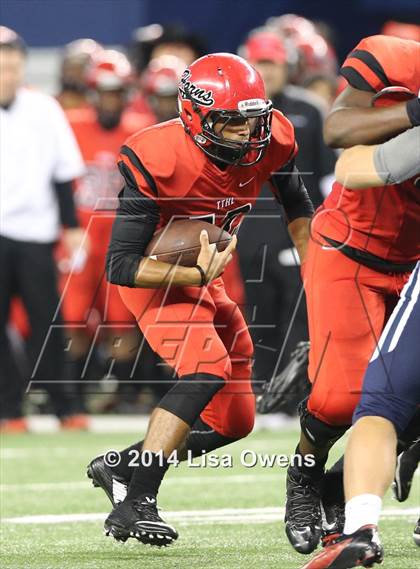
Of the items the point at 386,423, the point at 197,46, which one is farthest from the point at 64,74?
the point at 386,423

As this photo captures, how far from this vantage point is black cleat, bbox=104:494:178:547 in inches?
170

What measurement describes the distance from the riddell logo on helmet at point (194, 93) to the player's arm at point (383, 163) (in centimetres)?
88

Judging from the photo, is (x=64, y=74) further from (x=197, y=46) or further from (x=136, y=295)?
(x=136, y=295)

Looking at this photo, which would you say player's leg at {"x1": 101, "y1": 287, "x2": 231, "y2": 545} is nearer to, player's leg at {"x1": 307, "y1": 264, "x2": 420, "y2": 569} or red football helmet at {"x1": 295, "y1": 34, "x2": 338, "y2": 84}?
player's leg at {"x1": 307, "y1": 264, "x2": 420, "y2": 569}

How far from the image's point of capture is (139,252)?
458 cm

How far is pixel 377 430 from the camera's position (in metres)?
3.57

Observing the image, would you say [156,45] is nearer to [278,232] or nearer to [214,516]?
[278,232]

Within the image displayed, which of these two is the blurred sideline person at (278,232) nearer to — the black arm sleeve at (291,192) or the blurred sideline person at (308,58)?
the blurred sideline person at (308,58)

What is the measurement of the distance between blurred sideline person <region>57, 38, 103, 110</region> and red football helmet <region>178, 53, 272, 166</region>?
5.31m

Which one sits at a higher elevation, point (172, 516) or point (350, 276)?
point (350, 276)

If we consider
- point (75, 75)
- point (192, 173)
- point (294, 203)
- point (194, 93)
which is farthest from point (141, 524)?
point (75, 75)

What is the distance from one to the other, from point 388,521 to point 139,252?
135cm

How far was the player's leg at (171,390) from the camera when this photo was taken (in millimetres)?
4361

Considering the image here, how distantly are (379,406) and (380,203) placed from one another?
3.09ft
